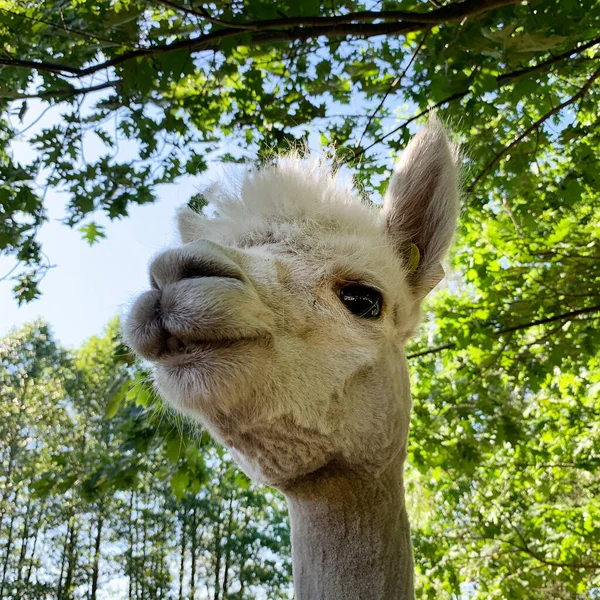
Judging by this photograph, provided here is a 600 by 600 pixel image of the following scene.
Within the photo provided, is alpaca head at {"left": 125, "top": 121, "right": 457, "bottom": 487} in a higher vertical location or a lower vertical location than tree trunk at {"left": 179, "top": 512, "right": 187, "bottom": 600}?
lower

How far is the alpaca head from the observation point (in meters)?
1.23

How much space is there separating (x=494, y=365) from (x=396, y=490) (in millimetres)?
3376

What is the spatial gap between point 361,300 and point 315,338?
23cm

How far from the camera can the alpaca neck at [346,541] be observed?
1556 mm

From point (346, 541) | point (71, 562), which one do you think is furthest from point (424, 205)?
point (71, 562)

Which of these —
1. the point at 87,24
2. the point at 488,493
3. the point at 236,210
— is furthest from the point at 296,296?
the point at 488,493

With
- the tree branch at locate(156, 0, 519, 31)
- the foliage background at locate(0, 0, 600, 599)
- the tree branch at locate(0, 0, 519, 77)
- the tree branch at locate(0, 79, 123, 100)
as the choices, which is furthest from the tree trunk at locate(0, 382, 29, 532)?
the tree branch at locate(156, 0, 519, 31)

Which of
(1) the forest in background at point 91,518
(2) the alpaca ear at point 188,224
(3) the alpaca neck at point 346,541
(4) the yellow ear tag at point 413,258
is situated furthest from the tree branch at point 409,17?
(1) the forest in background at point 91,518

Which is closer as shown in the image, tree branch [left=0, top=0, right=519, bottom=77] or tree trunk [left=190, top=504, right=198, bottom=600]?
tree branch [left=0, top=0, right=519, bottom=77]

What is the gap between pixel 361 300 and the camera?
61.6 inches

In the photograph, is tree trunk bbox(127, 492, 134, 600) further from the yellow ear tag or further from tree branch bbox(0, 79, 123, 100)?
the yellow ear tag

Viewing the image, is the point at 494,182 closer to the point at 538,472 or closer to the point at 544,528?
the point at 538,472

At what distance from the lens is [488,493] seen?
9.68 metres

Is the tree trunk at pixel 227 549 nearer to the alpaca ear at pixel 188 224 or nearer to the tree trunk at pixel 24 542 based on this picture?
the tree trunk at pixel 24 542
